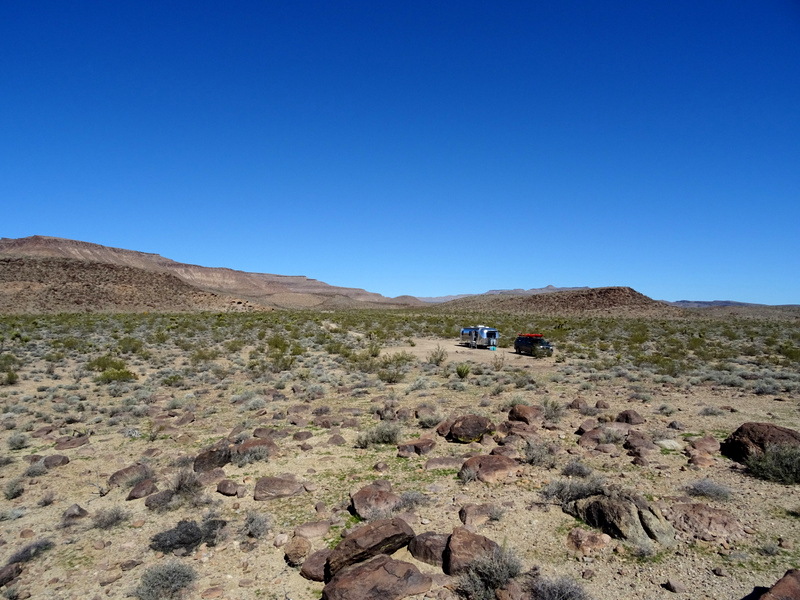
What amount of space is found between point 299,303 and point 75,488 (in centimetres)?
14913

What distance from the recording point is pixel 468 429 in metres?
9.38

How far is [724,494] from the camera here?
6266 millimetres

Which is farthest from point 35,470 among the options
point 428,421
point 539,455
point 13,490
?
point 539,455

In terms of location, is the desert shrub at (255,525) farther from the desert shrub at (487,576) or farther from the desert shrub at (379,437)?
the desert shrub at (379,437)

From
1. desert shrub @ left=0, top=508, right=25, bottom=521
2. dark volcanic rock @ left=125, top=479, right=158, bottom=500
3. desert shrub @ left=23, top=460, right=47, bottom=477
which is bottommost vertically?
desert shrub @ left=0, top=508, right=25, bottom=521

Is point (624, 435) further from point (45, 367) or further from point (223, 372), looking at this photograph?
point (45, 367)

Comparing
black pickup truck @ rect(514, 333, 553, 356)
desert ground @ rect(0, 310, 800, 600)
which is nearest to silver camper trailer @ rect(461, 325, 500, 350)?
black pickup truck @ rect(514, 333, 553, 356)

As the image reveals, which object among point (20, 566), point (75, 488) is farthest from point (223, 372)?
point (20, 566)

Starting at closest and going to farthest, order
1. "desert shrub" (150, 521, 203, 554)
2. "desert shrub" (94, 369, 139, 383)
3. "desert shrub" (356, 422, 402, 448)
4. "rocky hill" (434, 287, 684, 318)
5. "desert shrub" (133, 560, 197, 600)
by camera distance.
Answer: "desert shrub" (133, 560, 197, 600) < "desert shrub" (150, 521, 203, 554) < "desert shrub" (356, 422, 402, 448) < "desert shrub" (94, 369, 139, 383) < "rocky hill" (434, 287, 684, 318)

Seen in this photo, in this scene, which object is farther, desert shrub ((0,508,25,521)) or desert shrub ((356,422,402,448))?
desert shrub ((356,422,402,448))

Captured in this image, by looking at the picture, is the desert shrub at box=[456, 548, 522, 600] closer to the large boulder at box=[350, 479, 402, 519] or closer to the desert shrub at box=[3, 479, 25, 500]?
the large boulder at box=[350, 479, 402, 519]

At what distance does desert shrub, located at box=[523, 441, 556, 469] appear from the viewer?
780 centimetres

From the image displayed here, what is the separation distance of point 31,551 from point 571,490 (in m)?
7.27

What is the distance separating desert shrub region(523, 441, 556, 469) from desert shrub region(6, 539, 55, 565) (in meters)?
7.30
